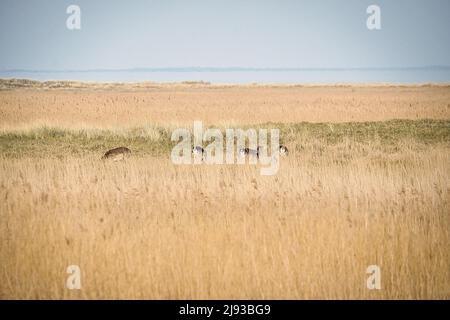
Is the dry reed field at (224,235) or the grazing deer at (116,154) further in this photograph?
the grazing deer at (116,154)

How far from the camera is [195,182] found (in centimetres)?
798

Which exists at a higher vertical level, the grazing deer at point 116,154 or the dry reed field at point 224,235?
the grazing deer at point 116,154

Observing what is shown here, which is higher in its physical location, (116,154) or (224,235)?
(116,154)

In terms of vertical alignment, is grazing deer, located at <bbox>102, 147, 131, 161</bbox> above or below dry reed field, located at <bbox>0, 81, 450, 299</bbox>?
above

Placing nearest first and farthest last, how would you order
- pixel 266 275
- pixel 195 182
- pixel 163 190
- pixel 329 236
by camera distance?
pixel 266 275, pixel 329 236, pixel 163 190, pixel 195 182

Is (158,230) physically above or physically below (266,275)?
above

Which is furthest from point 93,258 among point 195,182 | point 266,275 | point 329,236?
point 195,182

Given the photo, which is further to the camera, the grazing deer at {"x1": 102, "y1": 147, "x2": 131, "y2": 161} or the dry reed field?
the grazing deer at {"x1": 102, "y1": 147, "x2": 131, "y2": 161}

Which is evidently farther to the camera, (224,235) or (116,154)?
(116,154)
